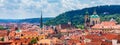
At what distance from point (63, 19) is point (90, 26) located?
2594 inches

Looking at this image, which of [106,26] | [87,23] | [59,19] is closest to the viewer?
[106,26]

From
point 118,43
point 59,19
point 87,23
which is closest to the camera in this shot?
point 118,43

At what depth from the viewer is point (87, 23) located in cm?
14125

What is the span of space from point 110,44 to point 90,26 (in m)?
83.2

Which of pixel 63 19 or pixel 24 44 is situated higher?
pixel 24 44

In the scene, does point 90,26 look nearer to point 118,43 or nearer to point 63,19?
point 63,19

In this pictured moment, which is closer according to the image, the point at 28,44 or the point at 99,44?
the point at 99,44

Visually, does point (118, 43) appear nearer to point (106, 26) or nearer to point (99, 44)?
point (99, 44)

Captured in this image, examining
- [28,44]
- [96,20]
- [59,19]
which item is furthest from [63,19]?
[28,44]

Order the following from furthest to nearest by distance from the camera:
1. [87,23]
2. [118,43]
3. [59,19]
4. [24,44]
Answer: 1. [59,19]
2. [87,23]
3. [24,44]
4. [118,43]

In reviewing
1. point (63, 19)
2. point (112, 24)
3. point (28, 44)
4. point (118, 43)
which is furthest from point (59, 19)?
point (118, 43)

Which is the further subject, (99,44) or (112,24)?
(112,24)

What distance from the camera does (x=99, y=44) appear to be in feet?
169

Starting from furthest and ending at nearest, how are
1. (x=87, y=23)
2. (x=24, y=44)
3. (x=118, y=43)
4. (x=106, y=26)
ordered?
(x=87, y=23) < (x=106, y=26) < (x=24, y=44) < (x=118, y=43)
